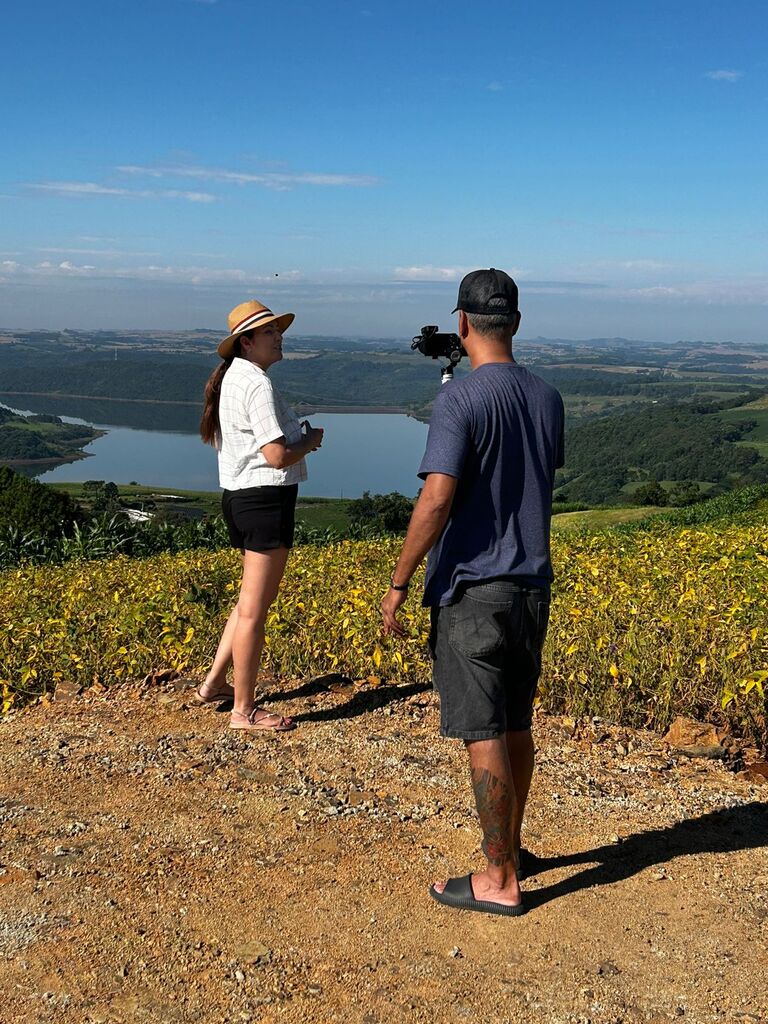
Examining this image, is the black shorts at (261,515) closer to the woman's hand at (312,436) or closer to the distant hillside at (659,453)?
the woman's hand at (312,436)

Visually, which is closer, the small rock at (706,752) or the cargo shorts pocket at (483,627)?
the cargo shorts pocket at (483,627)

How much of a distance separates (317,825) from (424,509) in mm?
1659

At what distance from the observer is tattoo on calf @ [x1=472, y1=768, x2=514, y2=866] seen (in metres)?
2.98

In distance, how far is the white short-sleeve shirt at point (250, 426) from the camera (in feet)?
13.9

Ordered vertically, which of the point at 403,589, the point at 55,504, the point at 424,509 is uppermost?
the point at 424,509

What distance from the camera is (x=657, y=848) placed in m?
3.62

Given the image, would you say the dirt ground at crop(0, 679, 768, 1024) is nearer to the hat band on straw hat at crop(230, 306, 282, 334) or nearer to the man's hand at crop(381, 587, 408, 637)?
the man's hand at crop(381, 587, 408, 637)

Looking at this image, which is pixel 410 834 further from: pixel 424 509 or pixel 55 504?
pixel 55 504

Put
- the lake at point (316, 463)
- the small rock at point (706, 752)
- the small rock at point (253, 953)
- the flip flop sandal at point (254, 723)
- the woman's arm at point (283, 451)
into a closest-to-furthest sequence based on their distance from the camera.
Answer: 1. the small rock at point (253, 953)
2. the woman's arm at point (283, 451)
3. the small rock at point (706, 752)
4. the flip flop sandal at point (254, 723)
5. the lake at point (316, 463)

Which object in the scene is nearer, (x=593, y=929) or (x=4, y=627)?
(x=593, y=929)

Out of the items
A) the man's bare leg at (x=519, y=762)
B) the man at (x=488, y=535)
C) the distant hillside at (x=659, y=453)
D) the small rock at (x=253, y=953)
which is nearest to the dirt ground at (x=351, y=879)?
the small rock at (x=253, y=953)

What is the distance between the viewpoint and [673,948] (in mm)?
2887

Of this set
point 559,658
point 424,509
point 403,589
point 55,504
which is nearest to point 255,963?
point 403,589

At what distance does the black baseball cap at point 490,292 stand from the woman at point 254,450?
5.07 feet
